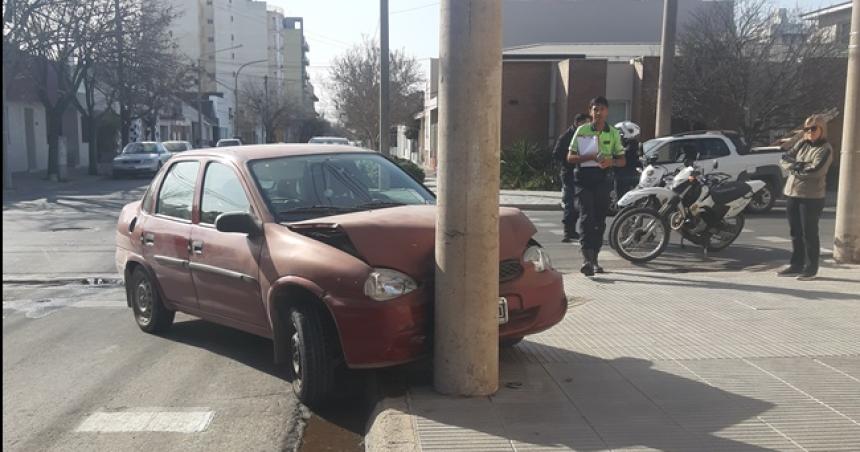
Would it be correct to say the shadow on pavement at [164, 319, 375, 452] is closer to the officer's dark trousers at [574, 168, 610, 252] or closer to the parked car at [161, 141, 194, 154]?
the officer's dark trousers at [574, 168, 610, 252]

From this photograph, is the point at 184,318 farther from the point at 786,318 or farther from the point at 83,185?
the point at 83,185

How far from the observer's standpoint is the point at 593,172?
848 centimetres

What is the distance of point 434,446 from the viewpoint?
376 centimetres

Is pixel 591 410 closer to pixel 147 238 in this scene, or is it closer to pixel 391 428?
pixel 391 428

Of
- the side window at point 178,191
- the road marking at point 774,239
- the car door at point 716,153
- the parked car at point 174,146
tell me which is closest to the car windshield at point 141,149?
the parked car at point 174,146

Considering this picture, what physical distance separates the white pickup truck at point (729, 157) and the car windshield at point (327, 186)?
459 inches

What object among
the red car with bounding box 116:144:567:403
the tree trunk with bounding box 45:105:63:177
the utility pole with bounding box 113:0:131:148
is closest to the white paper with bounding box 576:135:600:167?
the red car with bounding box 116:144:567:403

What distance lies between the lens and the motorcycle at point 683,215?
971 centimetres

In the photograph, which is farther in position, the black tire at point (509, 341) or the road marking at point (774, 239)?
the road marking at point (774, 239)

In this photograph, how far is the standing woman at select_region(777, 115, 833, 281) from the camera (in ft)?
26.7

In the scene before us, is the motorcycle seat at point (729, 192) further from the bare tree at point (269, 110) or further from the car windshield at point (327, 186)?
the bare tree at point (269, 110)

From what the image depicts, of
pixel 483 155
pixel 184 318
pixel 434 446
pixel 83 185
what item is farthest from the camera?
pixel 83 185

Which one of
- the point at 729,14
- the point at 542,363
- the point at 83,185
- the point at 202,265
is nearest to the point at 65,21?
the point at 83,185

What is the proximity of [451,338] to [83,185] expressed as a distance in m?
28.1
